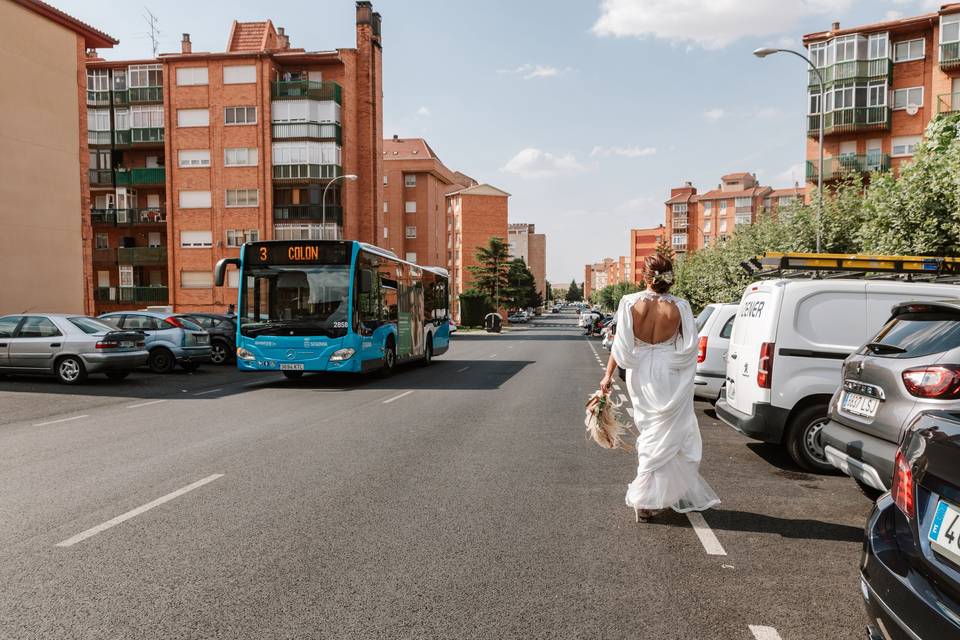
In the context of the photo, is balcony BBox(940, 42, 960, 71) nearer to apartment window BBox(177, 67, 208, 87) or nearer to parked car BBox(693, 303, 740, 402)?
parked car BBox(693, 303, 740, 402)

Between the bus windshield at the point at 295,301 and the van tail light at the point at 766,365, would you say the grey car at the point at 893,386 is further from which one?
the bus windshield at the point at 295,301

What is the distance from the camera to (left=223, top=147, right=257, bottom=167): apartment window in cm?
5031

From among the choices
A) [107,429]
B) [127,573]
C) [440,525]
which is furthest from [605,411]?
[107,429]

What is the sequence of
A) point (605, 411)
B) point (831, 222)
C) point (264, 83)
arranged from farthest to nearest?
point (264, 83) → point (831, 222) → point (605, 411)

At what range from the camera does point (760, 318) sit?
7.69 m

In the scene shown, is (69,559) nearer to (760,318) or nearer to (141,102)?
(760,318)

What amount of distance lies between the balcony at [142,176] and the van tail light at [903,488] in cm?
5548

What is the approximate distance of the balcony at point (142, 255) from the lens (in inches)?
2028

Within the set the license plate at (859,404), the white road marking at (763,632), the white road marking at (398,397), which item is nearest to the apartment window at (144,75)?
the white road marking at (398,397)

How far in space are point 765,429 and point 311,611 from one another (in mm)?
5254

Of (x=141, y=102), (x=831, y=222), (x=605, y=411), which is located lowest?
(x=605, y=411)

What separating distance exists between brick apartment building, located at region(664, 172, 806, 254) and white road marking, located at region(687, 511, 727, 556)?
4590 inches

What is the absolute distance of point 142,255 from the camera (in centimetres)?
5166

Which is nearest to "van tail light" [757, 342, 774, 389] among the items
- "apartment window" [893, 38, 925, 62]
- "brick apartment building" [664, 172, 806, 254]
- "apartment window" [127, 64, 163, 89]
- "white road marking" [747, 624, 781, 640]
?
"white road marking" [747, 624, 781, 640]
